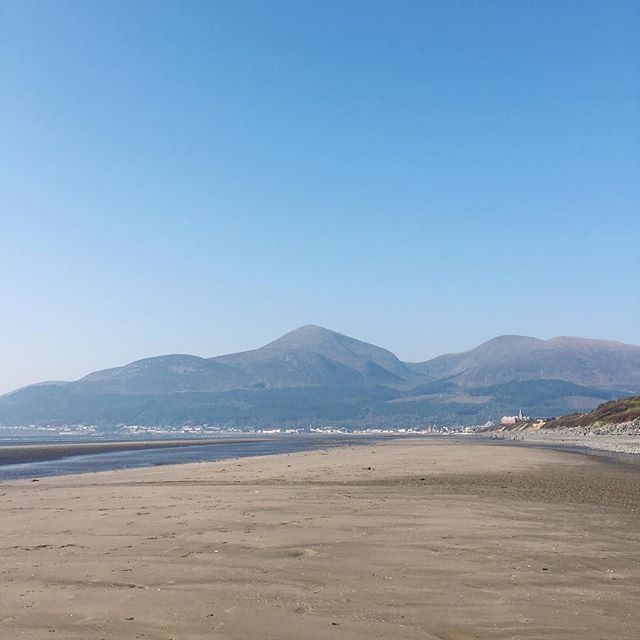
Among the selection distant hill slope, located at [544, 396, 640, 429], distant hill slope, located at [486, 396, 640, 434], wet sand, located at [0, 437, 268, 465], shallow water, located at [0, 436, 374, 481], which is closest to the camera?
shallow water, located at [0, 436, 374, 481]

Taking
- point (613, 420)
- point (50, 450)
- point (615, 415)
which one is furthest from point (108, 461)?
point (615, 415)

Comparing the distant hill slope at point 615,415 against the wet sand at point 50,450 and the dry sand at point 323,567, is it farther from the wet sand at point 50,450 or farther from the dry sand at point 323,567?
the dry sand at point 323,567

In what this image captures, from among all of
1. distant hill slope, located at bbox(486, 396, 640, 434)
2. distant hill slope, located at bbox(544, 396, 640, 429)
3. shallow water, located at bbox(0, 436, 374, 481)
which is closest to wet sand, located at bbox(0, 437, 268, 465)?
shallow water, located at bbox(0, 436, 374, 481)

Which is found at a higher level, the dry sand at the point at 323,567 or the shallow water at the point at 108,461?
the dry sand at the point at 323,567

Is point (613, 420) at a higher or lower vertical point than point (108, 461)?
lower

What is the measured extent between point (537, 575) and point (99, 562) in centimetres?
535

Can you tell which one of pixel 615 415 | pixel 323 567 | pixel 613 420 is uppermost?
pixel 323 567

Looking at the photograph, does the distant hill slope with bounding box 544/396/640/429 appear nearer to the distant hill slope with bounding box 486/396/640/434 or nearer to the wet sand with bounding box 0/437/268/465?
the distant hill slope with bounding box 486/396/640/434

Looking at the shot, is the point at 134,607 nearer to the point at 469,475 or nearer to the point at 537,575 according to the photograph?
the point at 537,575

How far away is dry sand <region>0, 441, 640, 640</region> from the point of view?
578 centimetres

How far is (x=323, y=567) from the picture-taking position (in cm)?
793

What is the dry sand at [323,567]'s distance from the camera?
19.0 feet

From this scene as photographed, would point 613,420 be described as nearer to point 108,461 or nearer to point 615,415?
point 615,415

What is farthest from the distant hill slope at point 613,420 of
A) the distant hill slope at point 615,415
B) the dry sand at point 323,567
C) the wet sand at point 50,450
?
the dry sand at point 323,567
